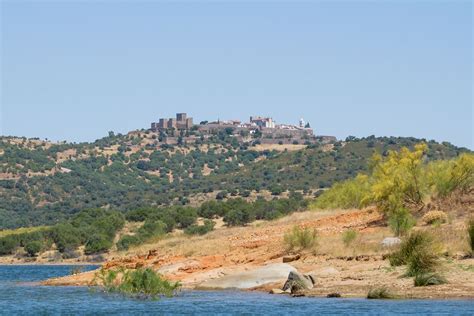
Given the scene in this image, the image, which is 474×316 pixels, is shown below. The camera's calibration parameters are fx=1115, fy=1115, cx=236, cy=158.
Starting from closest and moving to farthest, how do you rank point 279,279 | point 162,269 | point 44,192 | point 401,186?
point 279,279 < point 162,269 < point 401,186 < point 44,192

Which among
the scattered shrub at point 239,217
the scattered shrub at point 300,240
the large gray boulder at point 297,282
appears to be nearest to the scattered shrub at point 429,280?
the large gray boulder at point 297,282

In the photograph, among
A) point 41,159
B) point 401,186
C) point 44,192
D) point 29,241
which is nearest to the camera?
point 401,186

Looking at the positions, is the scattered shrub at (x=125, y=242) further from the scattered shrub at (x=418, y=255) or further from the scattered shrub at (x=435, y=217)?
the scattered shrub at (x=418, y=255)

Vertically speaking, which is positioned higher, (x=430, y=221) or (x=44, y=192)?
(x=44, y=192)

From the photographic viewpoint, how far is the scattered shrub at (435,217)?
57.0m

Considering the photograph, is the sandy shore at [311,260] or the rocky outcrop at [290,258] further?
the rocky outcrop at [290,258]

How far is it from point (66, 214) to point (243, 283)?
109 m

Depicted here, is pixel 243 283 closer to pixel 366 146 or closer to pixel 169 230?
pixel 169 230

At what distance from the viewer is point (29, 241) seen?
115 meters

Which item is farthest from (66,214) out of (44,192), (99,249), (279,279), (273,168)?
(279,279)

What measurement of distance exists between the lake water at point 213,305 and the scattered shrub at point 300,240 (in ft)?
25.8

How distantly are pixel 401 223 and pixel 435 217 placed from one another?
352cm

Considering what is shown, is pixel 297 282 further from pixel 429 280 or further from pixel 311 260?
pixel 311 260

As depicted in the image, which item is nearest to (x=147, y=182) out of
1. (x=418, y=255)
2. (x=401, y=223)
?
(x=401, y=223)
